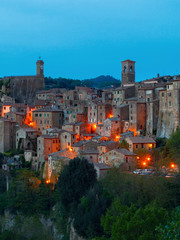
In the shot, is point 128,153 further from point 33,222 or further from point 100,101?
point 100,101

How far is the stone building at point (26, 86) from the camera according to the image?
63.0 m

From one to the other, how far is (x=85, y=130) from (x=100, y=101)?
19.3ft

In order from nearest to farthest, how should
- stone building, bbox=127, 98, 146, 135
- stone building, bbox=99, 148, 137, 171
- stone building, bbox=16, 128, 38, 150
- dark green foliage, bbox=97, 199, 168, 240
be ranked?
dark green foliage, bbox=97, 199, 168, 240, stone building, bbox=99, 148, 137, 171, stone building, bbox=127, 98, 146, 135, stone building, bbox=16, 128, 38, 150

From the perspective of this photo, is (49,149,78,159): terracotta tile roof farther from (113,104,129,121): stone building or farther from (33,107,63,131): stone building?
(33,107,63,131): stone building

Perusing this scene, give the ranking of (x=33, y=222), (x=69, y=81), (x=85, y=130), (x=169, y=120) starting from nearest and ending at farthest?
(x=33, y=222) < (x=169, y=120) < (x=85, y=130) < (x=69, y=81)

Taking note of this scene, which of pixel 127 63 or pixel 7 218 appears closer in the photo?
pixel 7 218

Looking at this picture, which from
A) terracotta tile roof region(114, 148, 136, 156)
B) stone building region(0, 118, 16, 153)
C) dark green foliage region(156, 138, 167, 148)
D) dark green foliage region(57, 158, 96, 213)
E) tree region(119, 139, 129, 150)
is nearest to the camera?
dark green foliage region(57, 158, 96, 213)

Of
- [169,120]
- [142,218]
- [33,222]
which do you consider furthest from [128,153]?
[142,218]

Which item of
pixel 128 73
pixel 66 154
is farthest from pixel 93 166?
pixel 128 73

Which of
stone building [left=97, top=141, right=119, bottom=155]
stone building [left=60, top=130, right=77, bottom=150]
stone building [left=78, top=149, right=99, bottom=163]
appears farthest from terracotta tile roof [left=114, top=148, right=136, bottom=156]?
stone building [left=60, top=130, right=77, bottom=150]

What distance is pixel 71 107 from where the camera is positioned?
48.7 meters

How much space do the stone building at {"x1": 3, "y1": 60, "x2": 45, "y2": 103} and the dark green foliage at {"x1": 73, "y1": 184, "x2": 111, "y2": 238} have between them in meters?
37.0

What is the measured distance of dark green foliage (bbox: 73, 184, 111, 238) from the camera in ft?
82.1

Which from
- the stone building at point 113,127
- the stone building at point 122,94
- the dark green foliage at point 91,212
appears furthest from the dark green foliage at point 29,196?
the stone building at point 122,94
